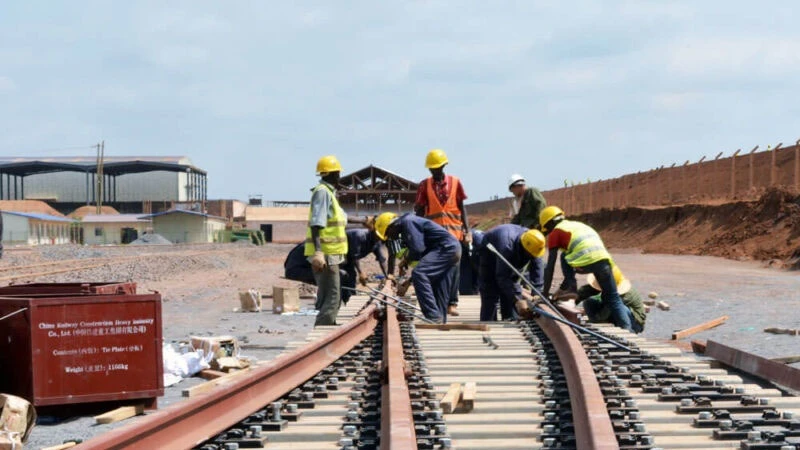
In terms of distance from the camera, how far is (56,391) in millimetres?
7141

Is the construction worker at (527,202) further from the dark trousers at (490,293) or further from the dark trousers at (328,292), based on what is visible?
the dark trousers at (328,292)

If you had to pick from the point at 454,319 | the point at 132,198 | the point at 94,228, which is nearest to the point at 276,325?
the point at 454,319

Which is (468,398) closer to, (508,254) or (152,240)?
(508,254)

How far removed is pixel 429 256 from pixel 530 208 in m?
2.56

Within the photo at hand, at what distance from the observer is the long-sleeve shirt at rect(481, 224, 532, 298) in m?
9.88

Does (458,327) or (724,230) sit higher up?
(724,230)

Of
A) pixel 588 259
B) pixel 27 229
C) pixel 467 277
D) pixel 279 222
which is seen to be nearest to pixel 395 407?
pixel 588 259

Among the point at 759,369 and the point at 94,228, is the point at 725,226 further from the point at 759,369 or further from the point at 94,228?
the point at 94,228

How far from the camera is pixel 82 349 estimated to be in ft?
24.0

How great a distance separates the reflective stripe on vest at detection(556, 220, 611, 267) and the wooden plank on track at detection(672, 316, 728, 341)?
339 centimetres

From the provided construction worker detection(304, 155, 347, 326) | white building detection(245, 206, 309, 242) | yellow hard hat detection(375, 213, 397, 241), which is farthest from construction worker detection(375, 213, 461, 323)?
white building detection(245, 206, 309, 242)

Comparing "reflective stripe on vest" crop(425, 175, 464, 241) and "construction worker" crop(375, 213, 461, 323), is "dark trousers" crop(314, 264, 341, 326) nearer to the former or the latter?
"construction worker" crop(375, 213, 461, 323)

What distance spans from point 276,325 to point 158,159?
84028 mm

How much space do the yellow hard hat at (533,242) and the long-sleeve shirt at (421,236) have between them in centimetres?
71
